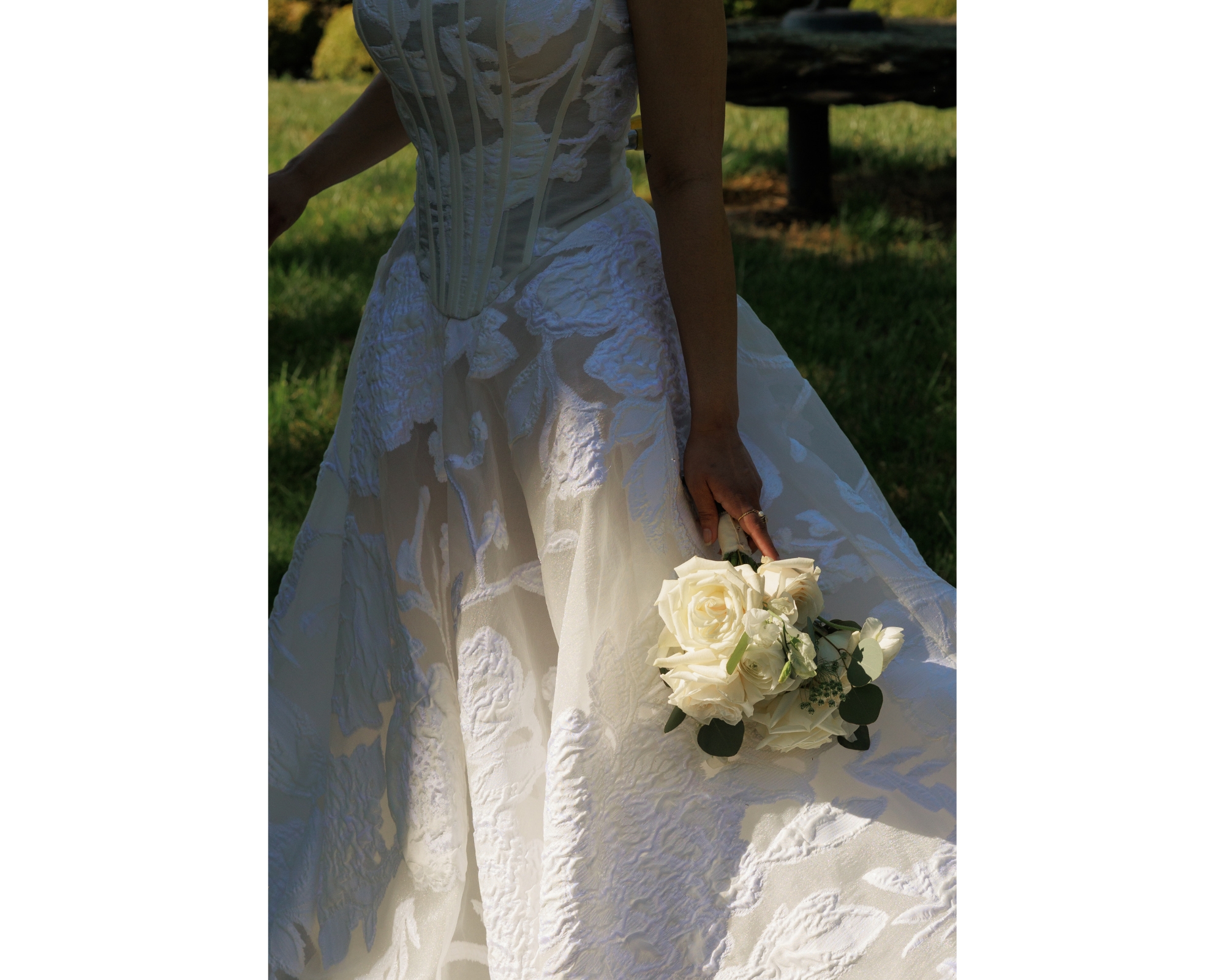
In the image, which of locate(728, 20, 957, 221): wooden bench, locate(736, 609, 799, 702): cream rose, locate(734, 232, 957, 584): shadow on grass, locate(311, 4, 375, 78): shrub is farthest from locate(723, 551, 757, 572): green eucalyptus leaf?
locate(311, 4, 375, 78): shrub

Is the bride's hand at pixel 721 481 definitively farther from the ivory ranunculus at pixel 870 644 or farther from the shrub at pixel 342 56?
the shrub at pixel 342 56

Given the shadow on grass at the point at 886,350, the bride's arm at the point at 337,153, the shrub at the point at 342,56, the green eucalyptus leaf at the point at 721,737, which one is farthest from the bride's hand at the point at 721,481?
the shrub at the point at 342,56

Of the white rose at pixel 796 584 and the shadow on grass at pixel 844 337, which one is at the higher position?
the white rose at pixel 796 584

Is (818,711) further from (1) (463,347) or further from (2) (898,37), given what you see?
(2) (898,37)

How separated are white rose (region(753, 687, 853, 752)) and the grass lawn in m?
1.82

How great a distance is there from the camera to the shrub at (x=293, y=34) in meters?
8.28

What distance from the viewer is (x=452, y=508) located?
155 cm

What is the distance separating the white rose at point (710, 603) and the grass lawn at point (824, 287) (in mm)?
1894

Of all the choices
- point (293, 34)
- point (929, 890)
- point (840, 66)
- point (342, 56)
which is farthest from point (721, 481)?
point (293, 34)

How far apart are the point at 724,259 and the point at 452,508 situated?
1.62ft

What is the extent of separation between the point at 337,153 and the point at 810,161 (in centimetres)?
435

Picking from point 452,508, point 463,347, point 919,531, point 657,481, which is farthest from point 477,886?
point 919,531

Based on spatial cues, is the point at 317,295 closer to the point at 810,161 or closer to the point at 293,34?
the point at 810,161

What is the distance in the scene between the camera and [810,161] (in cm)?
576
